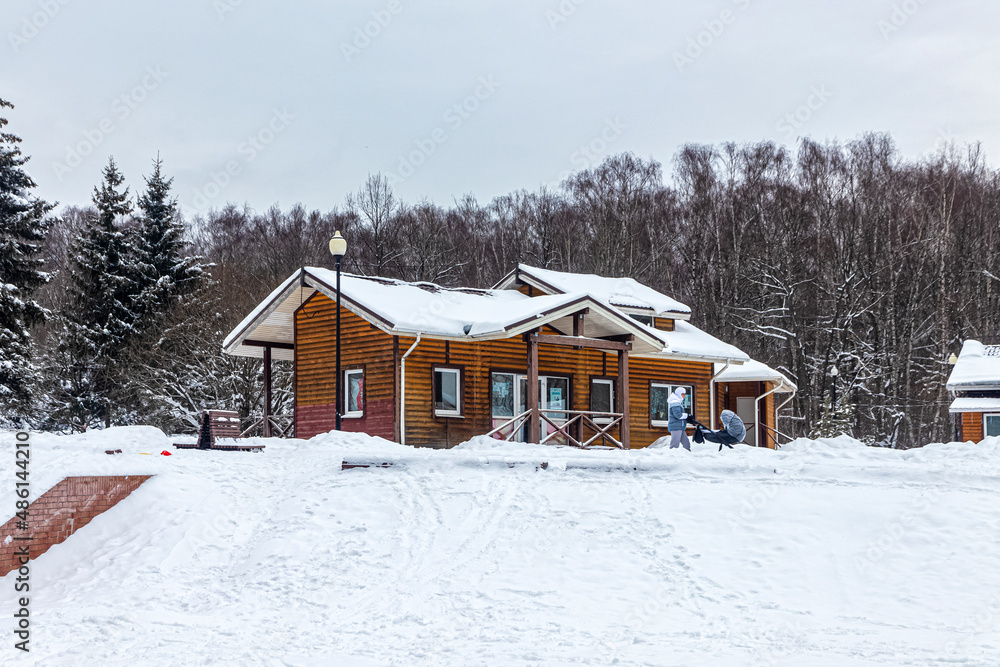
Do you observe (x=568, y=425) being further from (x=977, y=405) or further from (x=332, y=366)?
(x=977, y=405)

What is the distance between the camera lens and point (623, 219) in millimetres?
48719

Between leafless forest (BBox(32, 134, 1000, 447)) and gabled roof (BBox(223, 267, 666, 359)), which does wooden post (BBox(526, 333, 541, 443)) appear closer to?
gabled roof (BBox(223, 267, 666, 359))

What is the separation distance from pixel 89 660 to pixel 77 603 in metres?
2.51

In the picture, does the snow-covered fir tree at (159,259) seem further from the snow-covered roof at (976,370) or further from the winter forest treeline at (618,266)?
the snow-covered roof at (976,370)

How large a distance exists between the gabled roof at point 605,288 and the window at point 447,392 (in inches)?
235

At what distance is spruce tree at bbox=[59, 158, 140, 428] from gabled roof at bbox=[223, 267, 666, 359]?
822 centimetres

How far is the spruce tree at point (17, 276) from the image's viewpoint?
1071 inches

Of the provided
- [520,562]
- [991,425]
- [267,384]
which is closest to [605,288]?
[267,384]

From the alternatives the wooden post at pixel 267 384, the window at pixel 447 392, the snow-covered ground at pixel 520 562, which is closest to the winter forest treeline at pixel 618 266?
the wooden post at pixel 267 384

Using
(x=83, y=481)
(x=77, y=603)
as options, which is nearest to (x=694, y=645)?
(x=77, y=603)

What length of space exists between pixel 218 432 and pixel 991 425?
24.2m

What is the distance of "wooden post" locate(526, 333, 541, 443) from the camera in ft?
68.6

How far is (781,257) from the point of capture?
44.3 meters

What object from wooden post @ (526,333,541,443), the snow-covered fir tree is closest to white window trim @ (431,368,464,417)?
wooden post @ (526,333,541,443)
